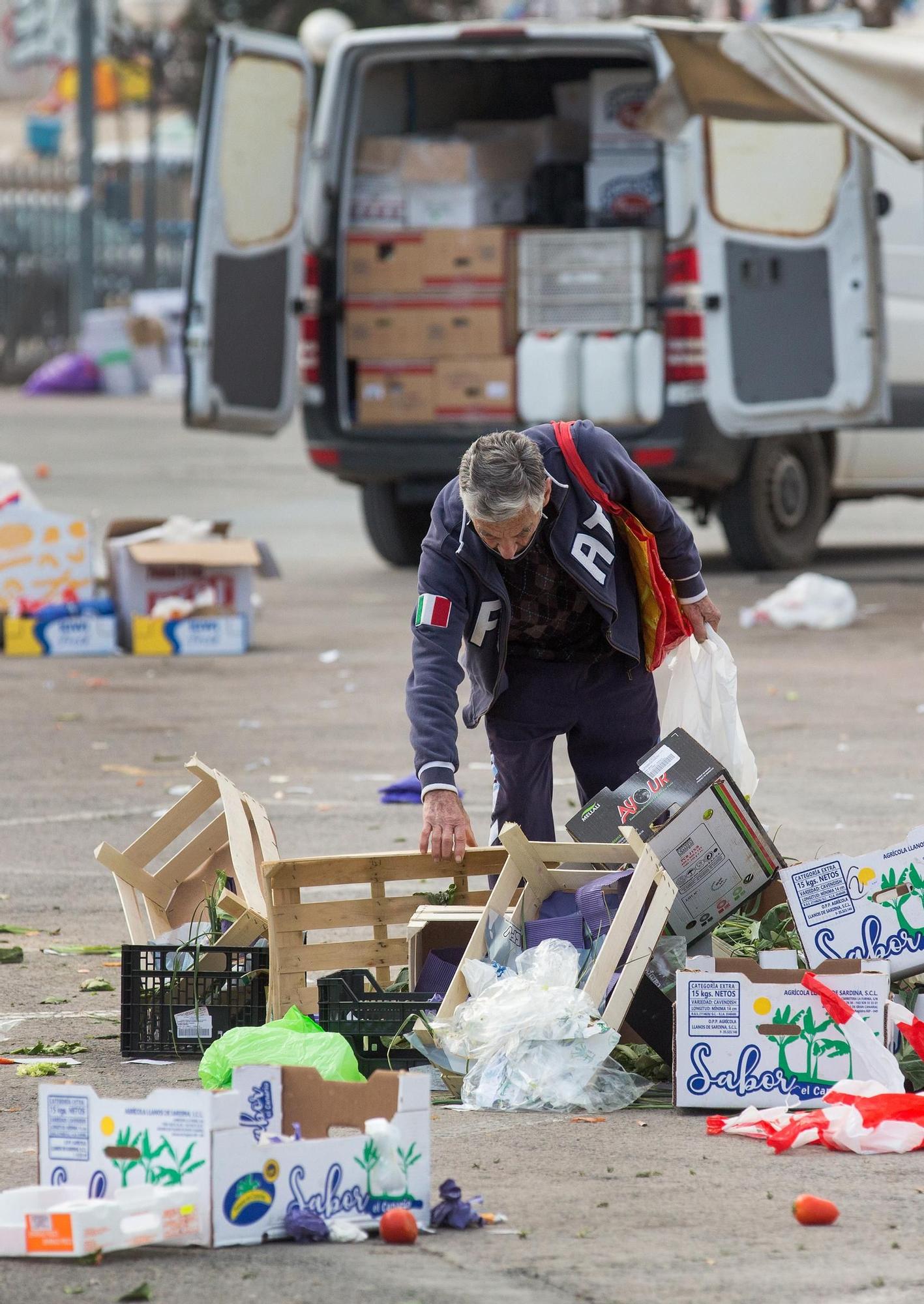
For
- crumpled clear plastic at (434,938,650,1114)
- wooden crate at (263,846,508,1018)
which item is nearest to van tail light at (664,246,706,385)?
wooden crate at (263,846,508,1018)

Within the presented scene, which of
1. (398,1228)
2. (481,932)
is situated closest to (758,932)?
(481,932)

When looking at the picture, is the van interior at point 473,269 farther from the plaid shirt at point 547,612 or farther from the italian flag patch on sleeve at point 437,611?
the italian flag patch on sleeve at point 437,611

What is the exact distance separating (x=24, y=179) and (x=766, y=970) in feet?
102

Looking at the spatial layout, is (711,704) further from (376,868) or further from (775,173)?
(775,173)

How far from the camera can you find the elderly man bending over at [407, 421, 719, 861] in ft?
16.4

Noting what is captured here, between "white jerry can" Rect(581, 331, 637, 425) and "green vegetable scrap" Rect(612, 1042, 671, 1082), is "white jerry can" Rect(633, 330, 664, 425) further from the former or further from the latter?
"green vegetable scrap" Rect(612, 1042, 671, 1082)

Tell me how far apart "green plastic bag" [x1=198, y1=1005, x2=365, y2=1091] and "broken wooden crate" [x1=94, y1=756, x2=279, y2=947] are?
1.66 feet

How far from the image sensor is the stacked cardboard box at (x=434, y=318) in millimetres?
12797

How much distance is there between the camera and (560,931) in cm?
486

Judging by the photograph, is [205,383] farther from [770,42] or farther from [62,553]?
[770,42]

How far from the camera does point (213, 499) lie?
18578 mm

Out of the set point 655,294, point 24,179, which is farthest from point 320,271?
point 24,179

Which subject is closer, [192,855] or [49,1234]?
[49,1234]

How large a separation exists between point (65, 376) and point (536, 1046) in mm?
26423
